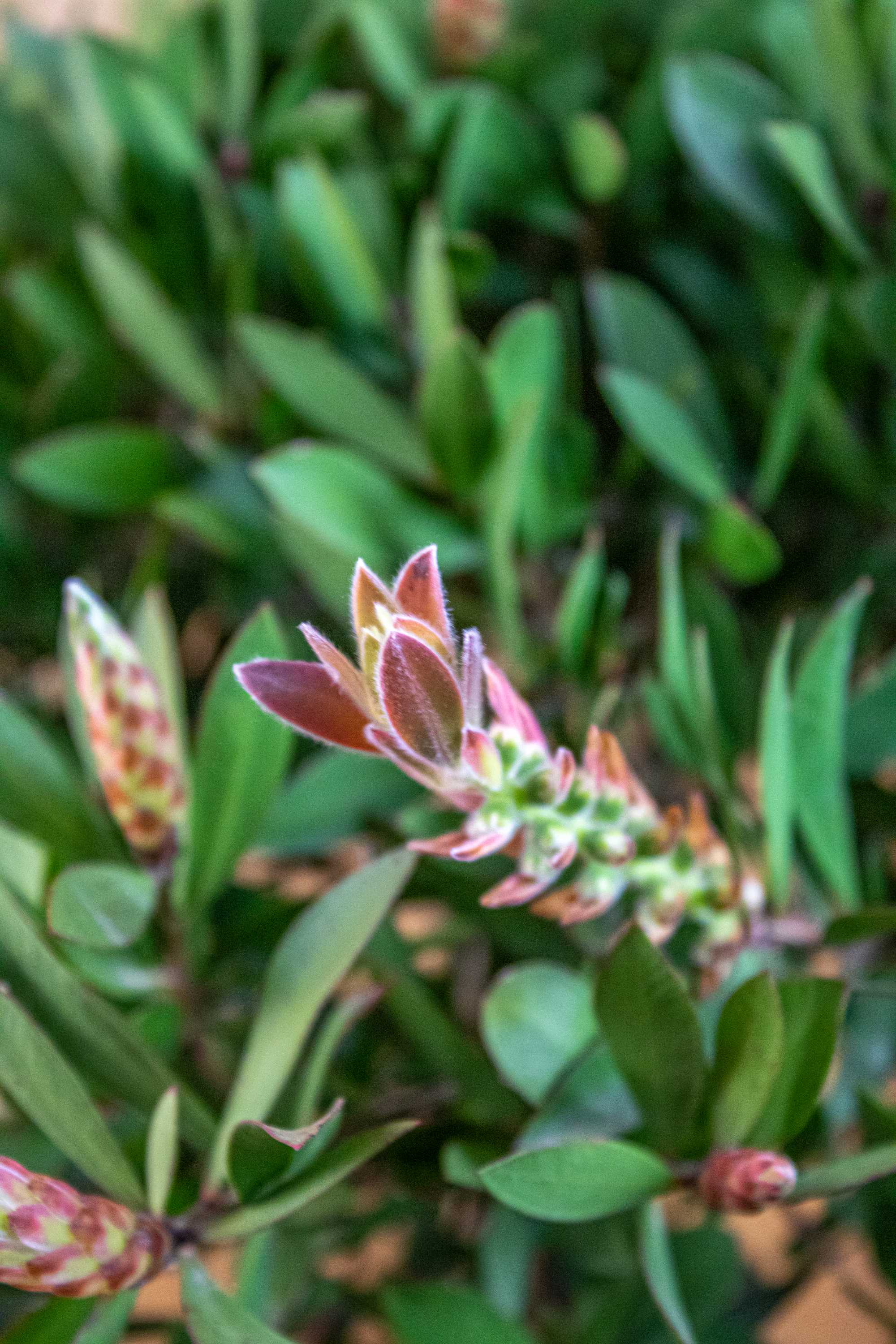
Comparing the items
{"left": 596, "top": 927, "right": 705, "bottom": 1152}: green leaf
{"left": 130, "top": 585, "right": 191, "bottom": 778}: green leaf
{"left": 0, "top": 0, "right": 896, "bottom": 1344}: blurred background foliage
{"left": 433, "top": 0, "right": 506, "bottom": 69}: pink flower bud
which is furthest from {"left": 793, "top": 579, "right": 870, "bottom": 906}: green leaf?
{"left": 433, "top": 0, "right": 506, "bottom": 69}: pink flower bud

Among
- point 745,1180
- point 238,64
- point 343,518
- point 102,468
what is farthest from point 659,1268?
point 238,64

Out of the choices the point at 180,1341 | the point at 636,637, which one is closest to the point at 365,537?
the point at 636,637

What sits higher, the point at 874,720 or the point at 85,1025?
the point at 85,1025

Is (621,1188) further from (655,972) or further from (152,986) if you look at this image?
(152,986)

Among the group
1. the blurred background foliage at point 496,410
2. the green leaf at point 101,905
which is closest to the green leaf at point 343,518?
the blurred background foliage at point 496,410

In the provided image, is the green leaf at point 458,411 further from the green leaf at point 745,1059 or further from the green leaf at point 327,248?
the green leaf at point 745,1059

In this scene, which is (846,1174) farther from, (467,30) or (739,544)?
(467,30)

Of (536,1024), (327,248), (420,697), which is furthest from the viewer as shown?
(327,248)
